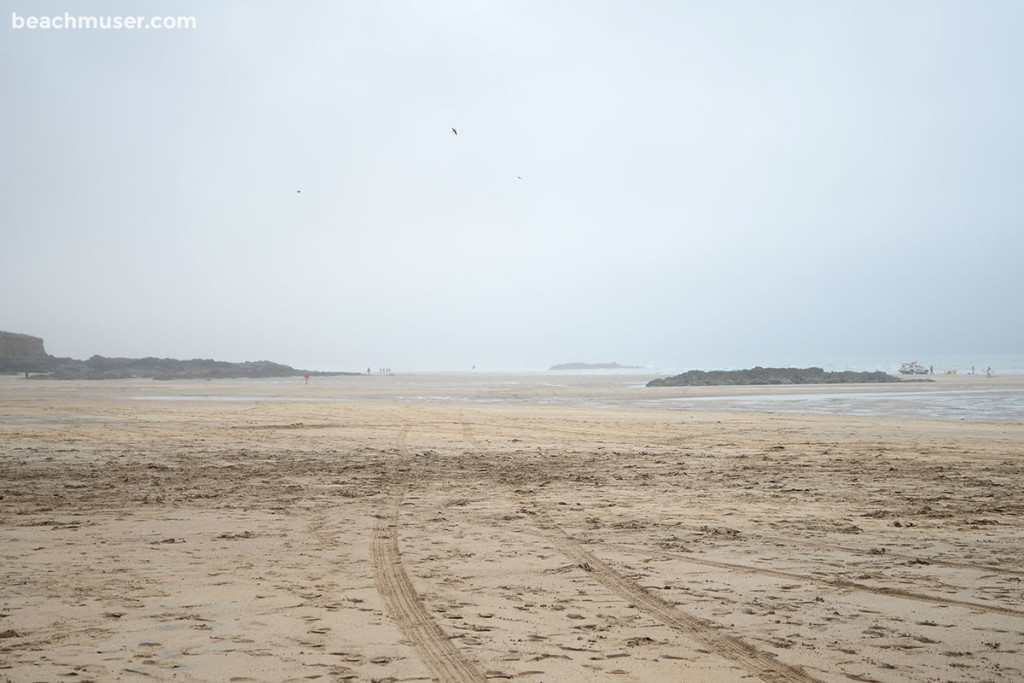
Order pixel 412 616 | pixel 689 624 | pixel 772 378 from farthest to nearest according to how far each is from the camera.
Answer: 1. pixel 772 378
2. pixel 412 616
3. pixel 689 624

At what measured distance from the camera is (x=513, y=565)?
223 inches

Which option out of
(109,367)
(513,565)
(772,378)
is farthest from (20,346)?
(513,565)

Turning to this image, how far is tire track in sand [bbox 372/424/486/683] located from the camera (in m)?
3.67

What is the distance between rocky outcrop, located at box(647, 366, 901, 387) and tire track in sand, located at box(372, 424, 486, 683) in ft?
134

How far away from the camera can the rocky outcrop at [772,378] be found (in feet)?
151

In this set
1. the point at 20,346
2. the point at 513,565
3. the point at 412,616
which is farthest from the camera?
the point at 20,346

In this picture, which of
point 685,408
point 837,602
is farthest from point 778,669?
point 685,408

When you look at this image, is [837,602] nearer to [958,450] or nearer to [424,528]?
[424,528]

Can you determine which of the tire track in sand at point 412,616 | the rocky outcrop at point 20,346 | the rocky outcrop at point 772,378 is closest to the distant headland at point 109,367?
the rocky outcrop at point 20,346

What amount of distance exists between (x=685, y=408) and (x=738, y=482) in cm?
1504

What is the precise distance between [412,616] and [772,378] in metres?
46.2

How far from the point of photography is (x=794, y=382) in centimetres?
4688

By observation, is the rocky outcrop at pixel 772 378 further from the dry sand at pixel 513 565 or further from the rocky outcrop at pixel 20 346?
the rocky outcrop at pixel 20 346

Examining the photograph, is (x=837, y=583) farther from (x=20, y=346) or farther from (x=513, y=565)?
(x=20, y=346)
